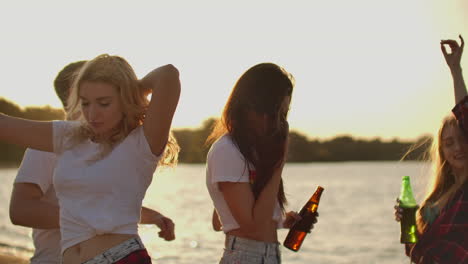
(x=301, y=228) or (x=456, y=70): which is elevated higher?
(x=456, y=70)

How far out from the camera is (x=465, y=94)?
4.51 m

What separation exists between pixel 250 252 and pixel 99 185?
3.07ft

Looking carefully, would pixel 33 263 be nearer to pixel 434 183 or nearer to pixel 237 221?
pixel 237 221

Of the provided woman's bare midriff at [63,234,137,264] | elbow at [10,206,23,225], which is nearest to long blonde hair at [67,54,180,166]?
woman's bare midriff at [63,234,137,264]

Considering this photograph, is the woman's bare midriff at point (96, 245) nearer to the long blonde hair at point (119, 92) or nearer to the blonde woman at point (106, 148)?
the blonde woman at point (106, 148)

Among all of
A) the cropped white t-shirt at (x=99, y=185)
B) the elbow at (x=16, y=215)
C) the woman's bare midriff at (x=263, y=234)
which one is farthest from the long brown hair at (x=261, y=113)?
the elbow at (x=16, y=215)

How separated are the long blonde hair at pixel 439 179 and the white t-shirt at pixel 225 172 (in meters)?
0.94

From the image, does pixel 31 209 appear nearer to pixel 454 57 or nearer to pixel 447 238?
pixel 447 238

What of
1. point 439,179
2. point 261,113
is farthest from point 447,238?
point 261,113

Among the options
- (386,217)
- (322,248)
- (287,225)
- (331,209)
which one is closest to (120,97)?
(287,225)

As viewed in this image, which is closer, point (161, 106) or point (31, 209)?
point (161, 106)

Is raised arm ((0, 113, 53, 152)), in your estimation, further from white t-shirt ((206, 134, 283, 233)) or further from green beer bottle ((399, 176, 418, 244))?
green beer bottle ((399, 176, 418, 244))

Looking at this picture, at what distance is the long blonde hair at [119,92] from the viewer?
3240 millimetres

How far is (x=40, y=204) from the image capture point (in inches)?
144
